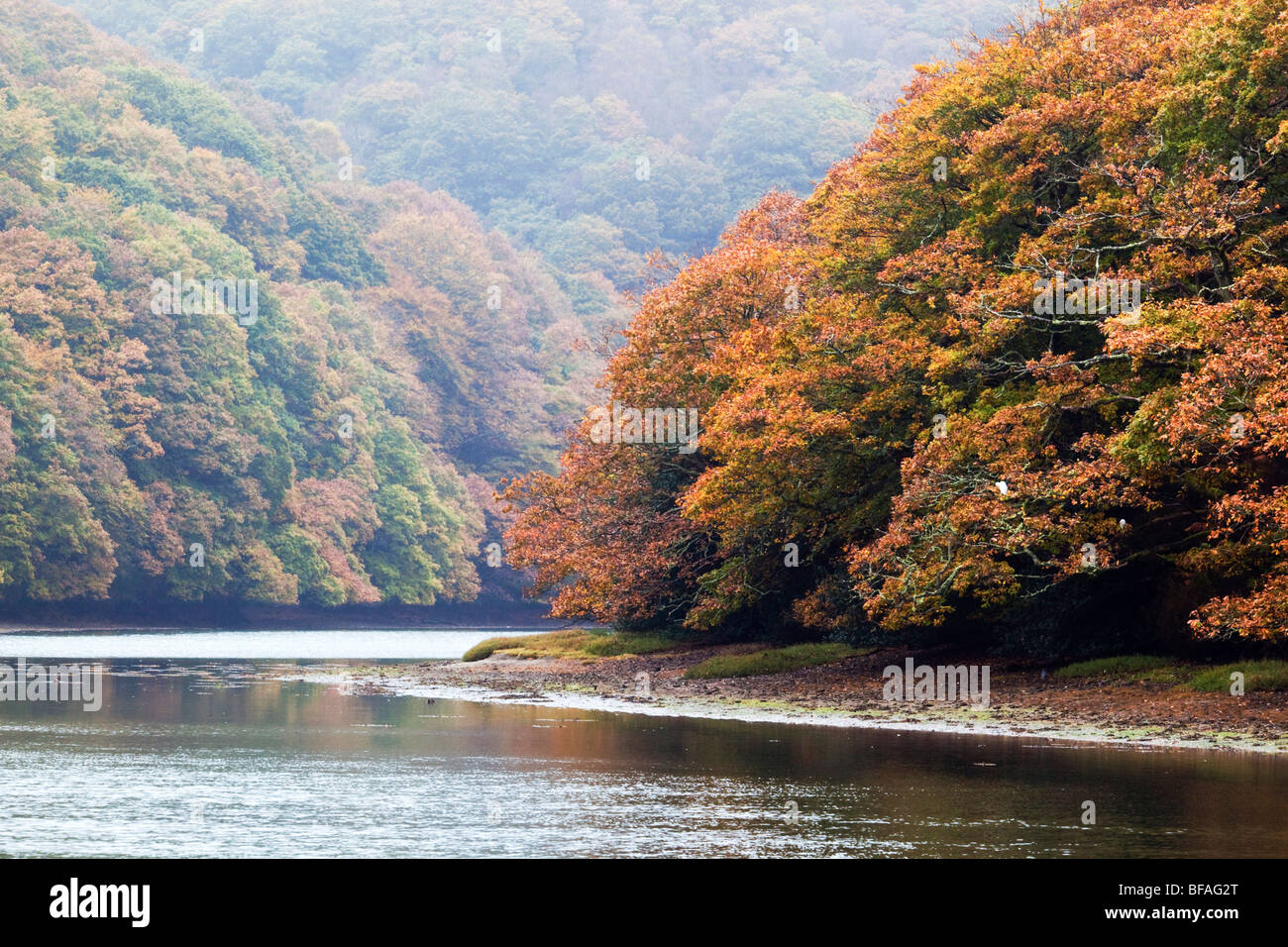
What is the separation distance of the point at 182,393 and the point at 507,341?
46706mm

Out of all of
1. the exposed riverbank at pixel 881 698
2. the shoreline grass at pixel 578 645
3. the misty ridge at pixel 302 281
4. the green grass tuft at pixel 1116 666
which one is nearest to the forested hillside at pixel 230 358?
the misty ridge at pixel 302 281

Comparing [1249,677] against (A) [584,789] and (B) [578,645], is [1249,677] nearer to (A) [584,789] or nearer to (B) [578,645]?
(A) [584,789]

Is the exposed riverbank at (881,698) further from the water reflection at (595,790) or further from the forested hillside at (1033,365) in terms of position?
the water reflection at (595,790)

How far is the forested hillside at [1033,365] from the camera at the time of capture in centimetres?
2905

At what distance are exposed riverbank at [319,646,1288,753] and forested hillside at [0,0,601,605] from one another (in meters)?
40.2

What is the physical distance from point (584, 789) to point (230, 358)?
81359 mm

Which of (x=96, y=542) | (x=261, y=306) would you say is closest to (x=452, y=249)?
(x=261, y=306)

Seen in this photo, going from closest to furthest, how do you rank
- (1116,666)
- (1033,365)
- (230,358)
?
(1033,365), (1116,666), (230,358)

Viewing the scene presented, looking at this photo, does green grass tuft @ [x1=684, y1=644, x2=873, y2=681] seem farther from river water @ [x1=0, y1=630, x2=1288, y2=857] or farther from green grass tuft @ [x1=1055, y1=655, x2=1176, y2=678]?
river water @ [x1=0, y1=630, x2=1288, y2=857]

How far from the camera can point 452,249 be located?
140625 mm

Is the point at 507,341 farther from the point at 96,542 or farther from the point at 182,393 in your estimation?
the point at 96,542

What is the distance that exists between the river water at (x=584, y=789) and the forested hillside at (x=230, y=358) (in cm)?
5306

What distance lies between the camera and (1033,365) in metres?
31.7

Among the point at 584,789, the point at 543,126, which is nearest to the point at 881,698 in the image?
the point at 584,789
